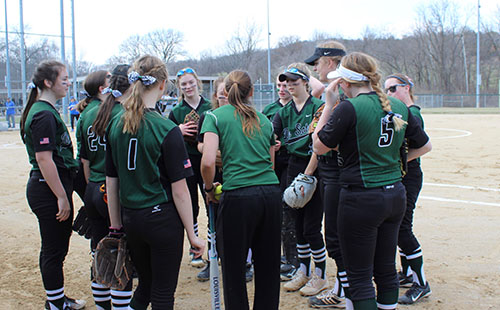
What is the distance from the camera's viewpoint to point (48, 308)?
4250 mm

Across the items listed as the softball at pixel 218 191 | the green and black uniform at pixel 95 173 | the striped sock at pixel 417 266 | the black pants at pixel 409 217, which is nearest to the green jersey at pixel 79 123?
the green and black uniform at pixel 95 173

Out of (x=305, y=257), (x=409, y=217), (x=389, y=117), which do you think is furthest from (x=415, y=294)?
(x=389, y=117)

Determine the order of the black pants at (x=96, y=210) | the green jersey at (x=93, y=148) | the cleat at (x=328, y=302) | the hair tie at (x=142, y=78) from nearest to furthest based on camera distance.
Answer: the hair tie at (x=142, y=78)
the black pants at (x=96, y=210)
the green jersey at (x=93, y=148)
the cleat at (x=328, y=302)

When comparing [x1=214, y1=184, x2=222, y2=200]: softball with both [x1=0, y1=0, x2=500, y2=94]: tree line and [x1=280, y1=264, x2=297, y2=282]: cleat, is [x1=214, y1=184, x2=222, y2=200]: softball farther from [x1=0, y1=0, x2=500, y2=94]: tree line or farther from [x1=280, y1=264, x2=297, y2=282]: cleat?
[x1=0, y1=0, x2=500, y2=94]: tree line

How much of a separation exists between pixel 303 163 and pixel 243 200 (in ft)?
4.93

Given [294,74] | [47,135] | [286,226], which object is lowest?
[286,226]

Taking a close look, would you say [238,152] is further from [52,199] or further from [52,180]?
[52,199]

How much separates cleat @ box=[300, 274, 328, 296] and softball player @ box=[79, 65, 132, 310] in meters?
1.86

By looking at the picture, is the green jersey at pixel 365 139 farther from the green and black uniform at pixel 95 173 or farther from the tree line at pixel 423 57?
the tree line at pixel 423 57

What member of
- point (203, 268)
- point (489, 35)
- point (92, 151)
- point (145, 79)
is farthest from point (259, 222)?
point (489, 35)

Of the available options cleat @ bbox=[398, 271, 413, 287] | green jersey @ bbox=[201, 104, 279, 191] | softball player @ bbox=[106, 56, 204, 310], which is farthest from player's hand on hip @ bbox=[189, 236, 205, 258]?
cleat @ bbox=[398, 271, 413, 287]

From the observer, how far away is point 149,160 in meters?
2.95

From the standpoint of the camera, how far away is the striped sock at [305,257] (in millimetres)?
4801

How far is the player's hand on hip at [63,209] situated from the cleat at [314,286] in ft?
7.77
